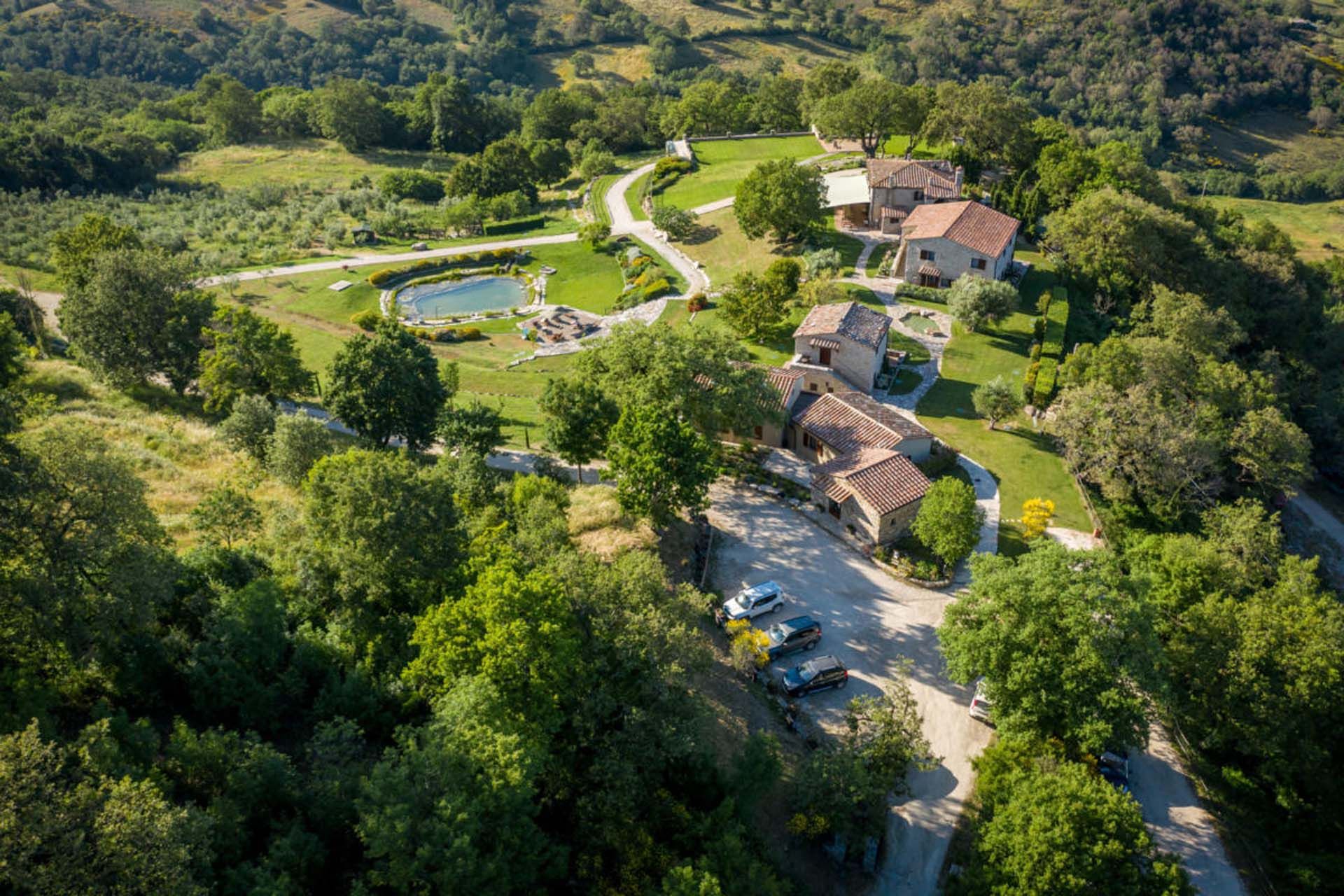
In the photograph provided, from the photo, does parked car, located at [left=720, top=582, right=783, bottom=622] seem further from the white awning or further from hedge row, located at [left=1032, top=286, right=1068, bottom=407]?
the white awning

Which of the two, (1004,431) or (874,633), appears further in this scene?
(1004,431)

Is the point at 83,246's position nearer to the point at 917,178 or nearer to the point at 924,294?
the point at 924,294

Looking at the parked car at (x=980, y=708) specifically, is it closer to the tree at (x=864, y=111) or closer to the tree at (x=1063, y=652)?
the tree at (x=1063, y=652)

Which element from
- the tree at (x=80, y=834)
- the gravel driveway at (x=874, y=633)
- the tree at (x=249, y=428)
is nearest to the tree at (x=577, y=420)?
the gravel driveway at (x=874, y=633)

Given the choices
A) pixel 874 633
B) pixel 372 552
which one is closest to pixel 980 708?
pixel 874 633

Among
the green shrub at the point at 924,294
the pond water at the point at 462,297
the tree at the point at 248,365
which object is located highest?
the green shrub at the point at 924,294

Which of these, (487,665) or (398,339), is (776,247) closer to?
(398,339)

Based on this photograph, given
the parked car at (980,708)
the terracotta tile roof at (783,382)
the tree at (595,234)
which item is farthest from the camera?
the tree at (595,234)
